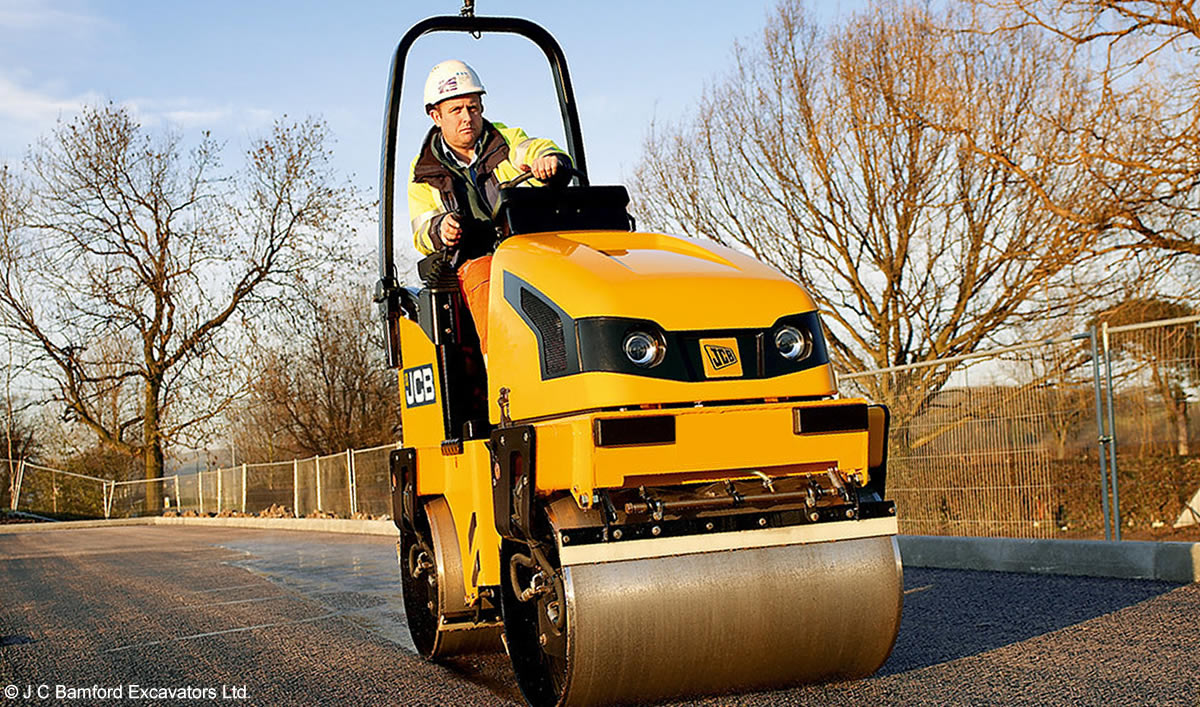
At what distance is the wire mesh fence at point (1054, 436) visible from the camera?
8070 millimetres

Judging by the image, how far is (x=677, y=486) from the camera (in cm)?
402

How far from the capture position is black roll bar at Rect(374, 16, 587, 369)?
5652 mm

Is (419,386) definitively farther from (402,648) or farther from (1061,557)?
(1061,557)

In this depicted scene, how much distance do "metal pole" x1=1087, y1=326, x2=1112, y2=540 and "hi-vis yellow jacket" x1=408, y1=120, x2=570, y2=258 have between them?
4.78 metres

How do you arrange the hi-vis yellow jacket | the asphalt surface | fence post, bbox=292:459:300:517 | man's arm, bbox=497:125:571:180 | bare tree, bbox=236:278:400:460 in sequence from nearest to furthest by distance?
the asphalt surface < man's arm, bbox=497:125:571:180 < the hi-vis yellow jacket < fence post, bbox=292:459:300:517 < bare tree, bbox=236:278:400:460

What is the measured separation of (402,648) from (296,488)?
21.2 meters

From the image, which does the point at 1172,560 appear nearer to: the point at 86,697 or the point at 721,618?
the point at 721,618

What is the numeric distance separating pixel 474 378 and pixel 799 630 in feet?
6.28

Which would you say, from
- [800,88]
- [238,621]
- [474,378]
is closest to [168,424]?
[800,88]

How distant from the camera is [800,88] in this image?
22.7 meters

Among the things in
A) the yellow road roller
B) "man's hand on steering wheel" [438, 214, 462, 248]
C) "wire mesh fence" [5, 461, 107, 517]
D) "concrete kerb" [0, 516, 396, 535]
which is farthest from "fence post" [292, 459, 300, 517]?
the yellow road roller

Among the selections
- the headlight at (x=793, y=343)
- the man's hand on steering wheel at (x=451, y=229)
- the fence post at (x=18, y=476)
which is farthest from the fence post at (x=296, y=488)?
the headlight at (x=793, y=343)

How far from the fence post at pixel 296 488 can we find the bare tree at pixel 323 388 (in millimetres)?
10127

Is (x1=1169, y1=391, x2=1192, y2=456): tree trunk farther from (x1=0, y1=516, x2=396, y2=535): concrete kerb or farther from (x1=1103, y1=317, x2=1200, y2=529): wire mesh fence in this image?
(x1=0, y1=516, x2=396, y2=535): concrete kerb
